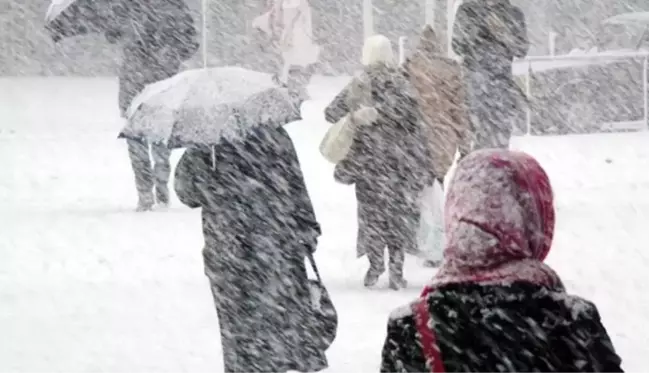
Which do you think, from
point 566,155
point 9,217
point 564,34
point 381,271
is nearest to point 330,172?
point 566,155

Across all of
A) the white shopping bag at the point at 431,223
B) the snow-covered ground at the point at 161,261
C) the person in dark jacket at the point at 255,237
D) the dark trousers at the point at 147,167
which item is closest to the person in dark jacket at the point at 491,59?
the snow-covered ground at the point at 161,261

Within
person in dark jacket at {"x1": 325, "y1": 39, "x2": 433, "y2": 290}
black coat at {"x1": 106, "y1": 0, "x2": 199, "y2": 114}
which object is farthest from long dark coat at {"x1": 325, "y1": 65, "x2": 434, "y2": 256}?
black coat at {"x1": 106, "y1": 0, "x2": 199, "y2": 114}

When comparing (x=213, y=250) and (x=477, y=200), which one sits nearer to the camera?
(x=477, y=200)

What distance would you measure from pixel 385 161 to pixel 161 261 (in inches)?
78.8

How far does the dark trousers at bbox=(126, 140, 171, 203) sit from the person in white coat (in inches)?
246

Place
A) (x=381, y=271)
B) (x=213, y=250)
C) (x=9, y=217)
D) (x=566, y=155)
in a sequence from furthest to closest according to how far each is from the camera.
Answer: (x=566, y=155) → (x=9, y=217) → (x=381, y=271) → (x=213, y=250)

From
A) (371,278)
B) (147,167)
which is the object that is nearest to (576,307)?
(371,278)

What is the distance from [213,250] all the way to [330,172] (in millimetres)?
8488

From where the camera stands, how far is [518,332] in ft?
8.35

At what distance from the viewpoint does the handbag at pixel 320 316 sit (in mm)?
5227

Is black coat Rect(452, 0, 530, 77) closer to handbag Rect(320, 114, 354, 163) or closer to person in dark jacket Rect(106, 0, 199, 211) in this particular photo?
person in dark jacket Rect(106, 0, 199, 211)

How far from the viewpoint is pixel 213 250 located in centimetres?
512

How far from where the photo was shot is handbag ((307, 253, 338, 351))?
5227 millimetres

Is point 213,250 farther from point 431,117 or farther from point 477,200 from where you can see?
point 431,117
